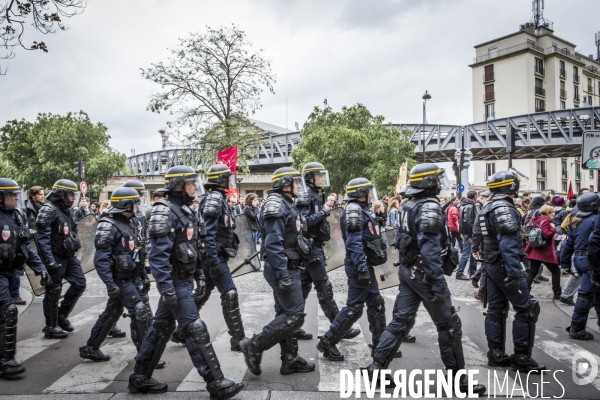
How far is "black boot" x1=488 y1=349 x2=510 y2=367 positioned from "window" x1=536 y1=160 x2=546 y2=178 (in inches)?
2189

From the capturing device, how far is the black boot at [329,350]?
4734 millimetres

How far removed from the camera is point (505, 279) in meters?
4.49

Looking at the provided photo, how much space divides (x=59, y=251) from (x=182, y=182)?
271 cm

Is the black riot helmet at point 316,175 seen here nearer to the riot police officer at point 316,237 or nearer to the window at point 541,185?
the riot police officer at point 316,237

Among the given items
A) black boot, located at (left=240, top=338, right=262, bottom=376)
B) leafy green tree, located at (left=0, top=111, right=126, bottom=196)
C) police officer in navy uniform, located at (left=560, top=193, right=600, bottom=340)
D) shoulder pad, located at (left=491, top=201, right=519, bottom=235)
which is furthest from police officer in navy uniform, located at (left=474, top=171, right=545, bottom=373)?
leafy green tree, located at (left=0, top=111, right=126, bottom=196)

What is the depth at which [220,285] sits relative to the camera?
16.5 ft

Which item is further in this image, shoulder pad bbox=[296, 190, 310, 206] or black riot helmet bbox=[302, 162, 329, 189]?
black riot helmet bbox=[302, 162, 329, 189]

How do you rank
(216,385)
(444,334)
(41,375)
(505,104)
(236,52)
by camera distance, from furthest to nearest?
(505,104) < (236,52) < (41,375) < (444,334) < (216,385)

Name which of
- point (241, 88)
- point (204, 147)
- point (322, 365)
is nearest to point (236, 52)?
point (241, 88)

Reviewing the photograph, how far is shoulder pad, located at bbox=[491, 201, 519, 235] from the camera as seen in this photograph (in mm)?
4414

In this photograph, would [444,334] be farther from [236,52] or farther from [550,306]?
[236,52]

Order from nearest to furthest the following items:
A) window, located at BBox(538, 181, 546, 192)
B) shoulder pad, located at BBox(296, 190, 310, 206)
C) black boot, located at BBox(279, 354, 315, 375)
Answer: black boot, located at BBox(279, 354, 315, 375) → shoulder pad, located at BBox(296, 190, 310, 206) → window, located at BBox(538, 181, 546, 192)

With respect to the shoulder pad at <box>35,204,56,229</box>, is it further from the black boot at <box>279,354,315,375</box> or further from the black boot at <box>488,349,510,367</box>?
the black boot at <box>488,349,510,367</box>

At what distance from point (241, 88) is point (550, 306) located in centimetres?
1679
